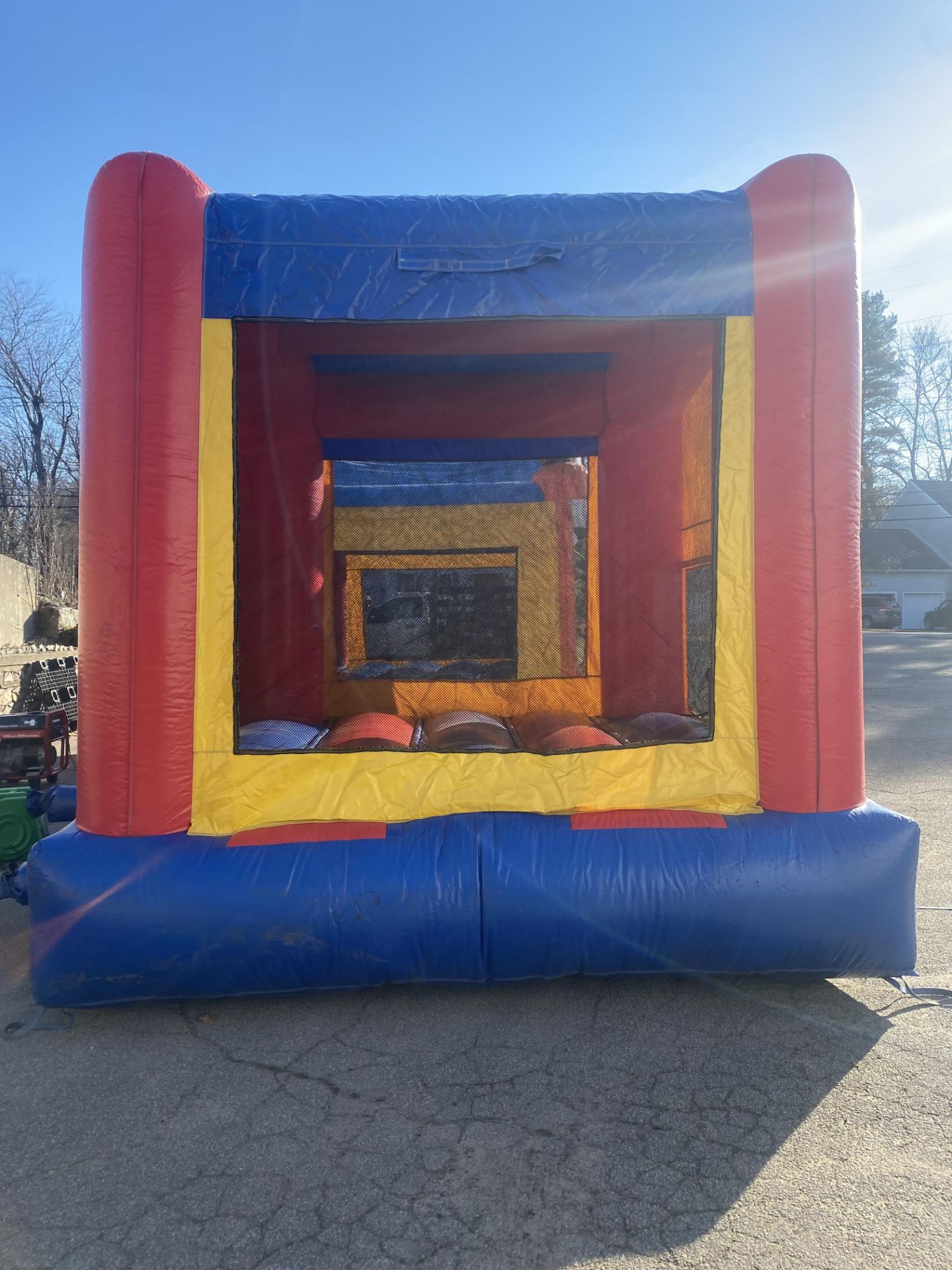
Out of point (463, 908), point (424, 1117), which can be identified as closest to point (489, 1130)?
point (424, 1117)

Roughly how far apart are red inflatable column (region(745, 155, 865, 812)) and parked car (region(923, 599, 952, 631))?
94.2ft

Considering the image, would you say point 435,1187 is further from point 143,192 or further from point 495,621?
point 495,621

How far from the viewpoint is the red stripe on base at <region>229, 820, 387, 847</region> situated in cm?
276

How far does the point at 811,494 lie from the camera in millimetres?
2850

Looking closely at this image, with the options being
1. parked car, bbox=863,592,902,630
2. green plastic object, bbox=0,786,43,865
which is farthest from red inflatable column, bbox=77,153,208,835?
parked car, bbox=863,592,902,630

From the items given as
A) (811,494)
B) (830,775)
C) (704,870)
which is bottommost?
(704,870)

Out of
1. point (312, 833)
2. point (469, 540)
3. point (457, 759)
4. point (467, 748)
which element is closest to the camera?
point (312, 833)

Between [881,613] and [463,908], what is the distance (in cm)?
2856

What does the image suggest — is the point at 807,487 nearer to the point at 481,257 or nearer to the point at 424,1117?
the point at 481,257

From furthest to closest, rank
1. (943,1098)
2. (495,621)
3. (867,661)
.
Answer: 1. (867,661)
2. (495,621)
3. (943,1098)

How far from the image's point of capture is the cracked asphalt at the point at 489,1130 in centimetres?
174

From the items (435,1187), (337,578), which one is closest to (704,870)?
(435,1187)

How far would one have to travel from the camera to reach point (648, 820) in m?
2.85

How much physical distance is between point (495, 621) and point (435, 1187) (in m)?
3.45
